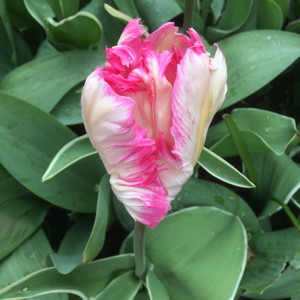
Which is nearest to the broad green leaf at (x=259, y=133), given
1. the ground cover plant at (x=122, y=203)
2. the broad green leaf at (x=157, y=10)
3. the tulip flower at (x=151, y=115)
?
the ground cover plant at (x=122, y=203)

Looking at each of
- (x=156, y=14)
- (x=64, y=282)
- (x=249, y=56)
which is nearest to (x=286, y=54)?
(x=249, y=56)

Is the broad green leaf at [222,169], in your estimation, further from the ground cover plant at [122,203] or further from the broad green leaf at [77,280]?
the broad green leaf at [77,280]

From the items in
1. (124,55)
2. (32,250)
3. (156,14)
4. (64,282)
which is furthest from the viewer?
(156,14)

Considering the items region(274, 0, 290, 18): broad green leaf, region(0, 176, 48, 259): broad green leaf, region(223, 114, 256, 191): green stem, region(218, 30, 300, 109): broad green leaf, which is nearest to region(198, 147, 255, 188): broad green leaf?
region(223, 114, 256, 191): green stem

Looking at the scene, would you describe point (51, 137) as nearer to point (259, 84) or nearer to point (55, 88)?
point (55, 88)

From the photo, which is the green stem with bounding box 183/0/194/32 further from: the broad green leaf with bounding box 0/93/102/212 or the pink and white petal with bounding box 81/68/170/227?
the pink and white petal with bounding box 81/68/170/227

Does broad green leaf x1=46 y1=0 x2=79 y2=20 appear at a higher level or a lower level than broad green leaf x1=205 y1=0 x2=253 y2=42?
higher

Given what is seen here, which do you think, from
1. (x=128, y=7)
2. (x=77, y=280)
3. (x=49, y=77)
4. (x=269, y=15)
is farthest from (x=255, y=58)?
(x=77, y=280)

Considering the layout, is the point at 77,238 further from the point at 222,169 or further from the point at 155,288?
the point at 222,169
